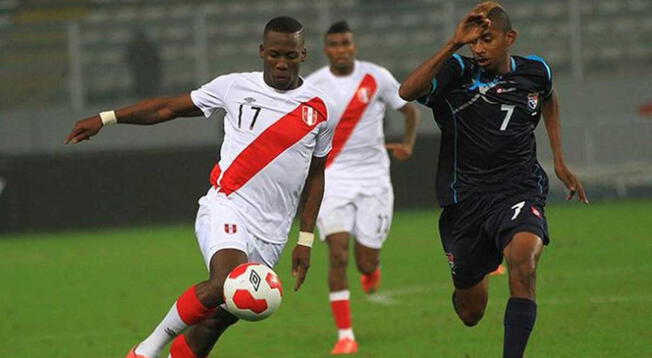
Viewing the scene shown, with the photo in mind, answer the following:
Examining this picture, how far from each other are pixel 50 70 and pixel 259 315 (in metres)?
20.1

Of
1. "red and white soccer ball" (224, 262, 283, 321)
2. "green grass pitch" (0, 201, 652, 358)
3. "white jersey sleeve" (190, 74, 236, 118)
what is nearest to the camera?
"red and white soccer ball" (224, 262, 283, 321)

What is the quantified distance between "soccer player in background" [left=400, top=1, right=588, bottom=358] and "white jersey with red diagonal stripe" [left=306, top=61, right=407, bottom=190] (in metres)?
3.55

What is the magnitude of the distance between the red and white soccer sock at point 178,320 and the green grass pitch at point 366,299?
265 centimetres

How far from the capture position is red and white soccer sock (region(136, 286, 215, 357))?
808 cm

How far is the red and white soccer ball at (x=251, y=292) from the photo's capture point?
25.8 ft

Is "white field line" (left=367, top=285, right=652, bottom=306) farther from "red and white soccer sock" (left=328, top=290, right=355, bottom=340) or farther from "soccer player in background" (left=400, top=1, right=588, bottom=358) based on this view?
"soccer player in background" (left=400, top=1, right=588, bottom=358)

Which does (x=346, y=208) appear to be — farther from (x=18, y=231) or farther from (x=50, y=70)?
(x=50, y=70)

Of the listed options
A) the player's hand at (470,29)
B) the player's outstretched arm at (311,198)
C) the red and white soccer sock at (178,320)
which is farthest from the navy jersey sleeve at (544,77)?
the red and white soccer sock at (178,320)

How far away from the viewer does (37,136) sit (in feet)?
88.9

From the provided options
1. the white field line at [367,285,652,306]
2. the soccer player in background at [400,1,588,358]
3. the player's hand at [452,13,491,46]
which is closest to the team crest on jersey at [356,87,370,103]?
the white field line at [367,285,652,306]

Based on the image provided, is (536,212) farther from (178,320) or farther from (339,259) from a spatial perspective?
(339,259)

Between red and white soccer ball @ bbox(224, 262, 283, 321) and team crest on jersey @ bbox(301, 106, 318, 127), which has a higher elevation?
team crest on jersey @ bbox(301, 106, 318, 127)

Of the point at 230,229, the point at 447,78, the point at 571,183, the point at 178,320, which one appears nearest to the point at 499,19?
the point at 447,78

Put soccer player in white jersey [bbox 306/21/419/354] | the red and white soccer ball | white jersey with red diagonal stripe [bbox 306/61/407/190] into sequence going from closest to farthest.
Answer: the red and white soccer ball < soccer player in white jersey [bbox 306/21/419/354] < white jersey with red diagonal stripe [bbox 306/61/407/190]
